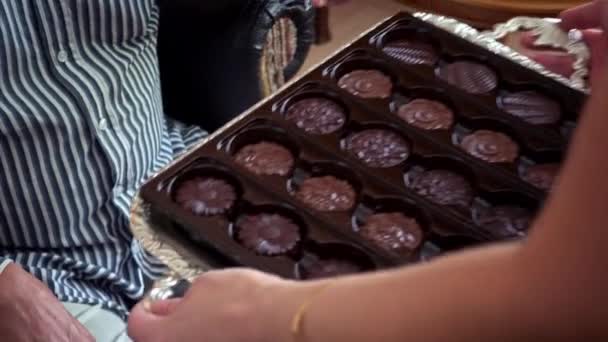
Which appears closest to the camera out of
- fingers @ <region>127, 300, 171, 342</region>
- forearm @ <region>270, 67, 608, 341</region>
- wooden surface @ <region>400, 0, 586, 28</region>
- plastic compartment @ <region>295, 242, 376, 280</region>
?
forearm @ <region>270, 67, 608, 341</region>

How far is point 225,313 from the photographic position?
2.08 feet

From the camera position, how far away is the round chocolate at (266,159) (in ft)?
3.14

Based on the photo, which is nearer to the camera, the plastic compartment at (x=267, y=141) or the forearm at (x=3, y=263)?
the plastic compartment at (x=267, y=141)

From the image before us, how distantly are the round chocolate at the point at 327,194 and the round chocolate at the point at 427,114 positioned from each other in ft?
0.45

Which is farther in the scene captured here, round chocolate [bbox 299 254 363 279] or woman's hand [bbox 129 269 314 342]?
round chocolate [bbox 299 254 363 279]

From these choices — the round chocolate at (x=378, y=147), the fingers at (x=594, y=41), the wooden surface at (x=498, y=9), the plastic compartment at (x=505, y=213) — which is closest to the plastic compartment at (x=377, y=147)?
the round chocolate at (x=378, y=147)

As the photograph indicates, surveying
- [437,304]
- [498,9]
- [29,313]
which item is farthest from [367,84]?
[498,9]

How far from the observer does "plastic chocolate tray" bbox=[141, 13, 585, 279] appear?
882 millimetres

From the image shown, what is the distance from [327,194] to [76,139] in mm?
414

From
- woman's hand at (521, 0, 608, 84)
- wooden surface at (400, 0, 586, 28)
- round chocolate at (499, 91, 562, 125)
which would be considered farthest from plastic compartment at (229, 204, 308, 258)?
wooden surface at (400, 0, 586, 28)

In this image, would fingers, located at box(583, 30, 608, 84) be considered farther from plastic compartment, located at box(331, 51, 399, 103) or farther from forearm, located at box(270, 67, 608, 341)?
forearm, located at box(270, 67, 608, 341)

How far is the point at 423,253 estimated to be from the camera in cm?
88

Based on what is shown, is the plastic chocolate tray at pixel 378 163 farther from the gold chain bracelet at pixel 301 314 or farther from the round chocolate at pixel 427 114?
the gold chain bracelet at pixel 301 314

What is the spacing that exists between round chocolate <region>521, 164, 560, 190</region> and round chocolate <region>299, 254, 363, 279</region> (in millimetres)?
244
